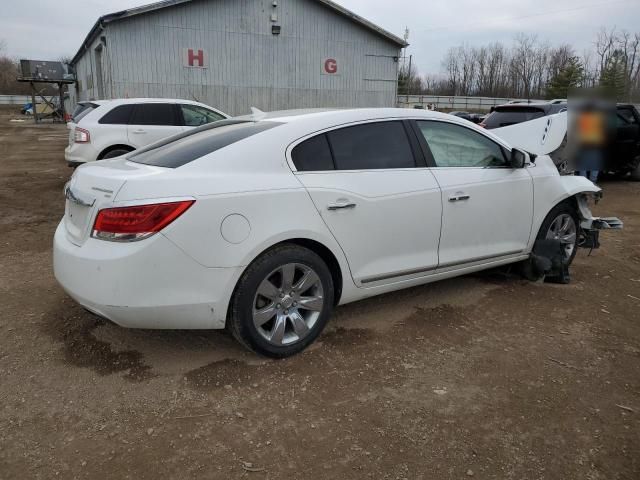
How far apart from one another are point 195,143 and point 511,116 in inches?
337

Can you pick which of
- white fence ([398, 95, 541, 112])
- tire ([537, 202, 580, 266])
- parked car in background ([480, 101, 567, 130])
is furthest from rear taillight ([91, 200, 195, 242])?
white fence ([398, 95, 541, 112])

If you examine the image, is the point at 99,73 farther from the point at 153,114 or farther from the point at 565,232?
the point at 565,232

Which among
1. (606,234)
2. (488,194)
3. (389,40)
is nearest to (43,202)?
(488,194)

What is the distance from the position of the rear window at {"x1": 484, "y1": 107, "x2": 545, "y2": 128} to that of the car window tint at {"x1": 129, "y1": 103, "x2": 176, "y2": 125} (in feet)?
20.5

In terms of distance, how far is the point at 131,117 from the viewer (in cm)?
909

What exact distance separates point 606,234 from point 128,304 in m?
6.37

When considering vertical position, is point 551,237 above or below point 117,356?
above

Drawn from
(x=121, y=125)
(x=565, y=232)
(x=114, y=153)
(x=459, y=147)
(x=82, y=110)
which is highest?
(x=82, y=110)

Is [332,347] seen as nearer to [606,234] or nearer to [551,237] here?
[551,237]

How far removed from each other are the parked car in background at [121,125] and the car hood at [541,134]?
16.2ft

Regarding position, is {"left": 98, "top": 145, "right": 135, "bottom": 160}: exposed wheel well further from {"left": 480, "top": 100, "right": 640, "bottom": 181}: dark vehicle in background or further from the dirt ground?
{"left": 480, "top": 100, "right": 640, "bottom": 181}: dark vehicle in background

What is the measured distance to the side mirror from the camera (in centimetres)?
430

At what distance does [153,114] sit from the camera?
369 inches

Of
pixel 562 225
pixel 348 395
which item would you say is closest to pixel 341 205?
pixel 348 395
